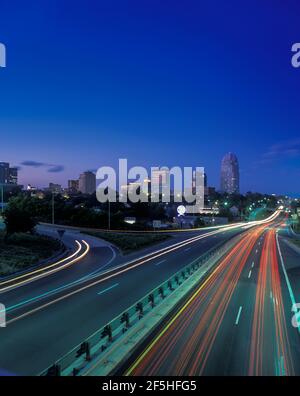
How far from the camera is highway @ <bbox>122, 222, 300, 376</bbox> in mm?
10641

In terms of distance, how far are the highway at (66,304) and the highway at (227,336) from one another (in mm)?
3221

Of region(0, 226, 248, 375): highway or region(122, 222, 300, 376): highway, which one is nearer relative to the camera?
region(122, 222, 300, 376): highway

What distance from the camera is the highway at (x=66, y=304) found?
12156mm

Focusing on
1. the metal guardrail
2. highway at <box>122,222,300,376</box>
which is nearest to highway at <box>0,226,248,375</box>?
the metal guardrail

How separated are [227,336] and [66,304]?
30.3 ft

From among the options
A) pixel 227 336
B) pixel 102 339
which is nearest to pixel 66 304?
pixel 102 339

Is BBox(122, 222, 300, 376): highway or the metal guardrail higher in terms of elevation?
the metal guardrail

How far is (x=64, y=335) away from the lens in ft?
45.6

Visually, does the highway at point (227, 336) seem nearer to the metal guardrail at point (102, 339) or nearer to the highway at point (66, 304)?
the metal guardrail at point (102, 339)

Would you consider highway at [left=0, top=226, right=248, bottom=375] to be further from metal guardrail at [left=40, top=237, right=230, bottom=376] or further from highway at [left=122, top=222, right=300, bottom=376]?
highway at [left=122, top=222, right=300, bottom=376]

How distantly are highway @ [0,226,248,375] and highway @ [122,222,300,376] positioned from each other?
127 inches

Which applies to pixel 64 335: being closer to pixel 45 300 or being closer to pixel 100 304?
pixel 100 304
